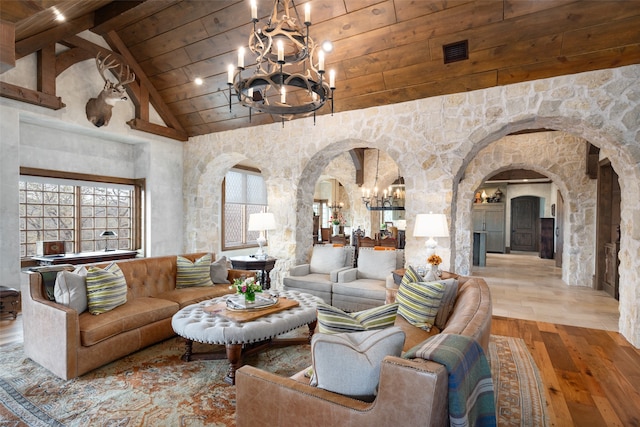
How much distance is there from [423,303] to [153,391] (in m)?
2.17

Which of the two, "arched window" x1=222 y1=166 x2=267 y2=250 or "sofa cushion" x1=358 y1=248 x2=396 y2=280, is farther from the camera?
"arched window" x1=222 y1=166 x2=267 y2=250

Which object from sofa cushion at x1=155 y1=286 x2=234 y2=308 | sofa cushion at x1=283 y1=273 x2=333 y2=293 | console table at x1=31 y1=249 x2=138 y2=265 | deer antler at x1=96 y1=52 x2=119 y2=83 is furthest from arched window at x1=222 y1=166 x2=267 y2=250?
sofa cushion at x1=155 y1=286 x2=234 y2=308

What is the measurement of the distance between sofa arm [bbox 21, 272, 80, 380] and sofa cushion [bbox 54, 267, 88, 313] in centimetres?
9

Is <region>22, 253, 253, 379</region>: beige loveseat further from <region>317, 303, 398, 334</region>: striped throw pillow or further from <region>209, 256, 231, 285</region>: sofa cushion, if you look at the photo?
<region>317, 303, 398, 334</region>: striped throw pillow

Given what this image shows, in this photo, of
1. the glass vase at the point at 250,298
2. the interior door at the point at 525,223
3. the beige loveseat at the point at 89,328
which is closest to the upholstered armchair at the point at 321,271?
the beige loveseat at the point at 89,328

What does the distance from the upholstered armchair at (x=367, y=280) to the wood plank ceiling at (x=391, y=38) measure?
2.23 metres

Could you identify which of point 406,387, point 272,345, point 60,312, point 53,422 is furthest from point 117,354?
point 406,387

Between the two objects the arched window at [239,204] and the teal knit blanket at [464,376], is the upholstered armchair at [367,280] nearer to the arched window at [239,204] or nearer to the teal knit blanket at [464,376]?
the teal knit blanket at [464,376]

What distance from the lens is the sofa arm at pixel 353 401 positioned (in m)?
1.13

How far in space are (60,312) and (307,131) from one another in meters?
4.04

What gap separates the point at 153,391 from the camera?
2.54m

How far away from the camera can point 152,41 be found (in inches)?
204

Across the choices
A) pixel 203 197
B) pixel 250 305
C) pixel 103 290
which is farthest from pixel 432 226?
pixel 203 197

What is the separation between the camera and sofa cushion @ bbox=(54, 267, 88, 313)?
2.94 m
